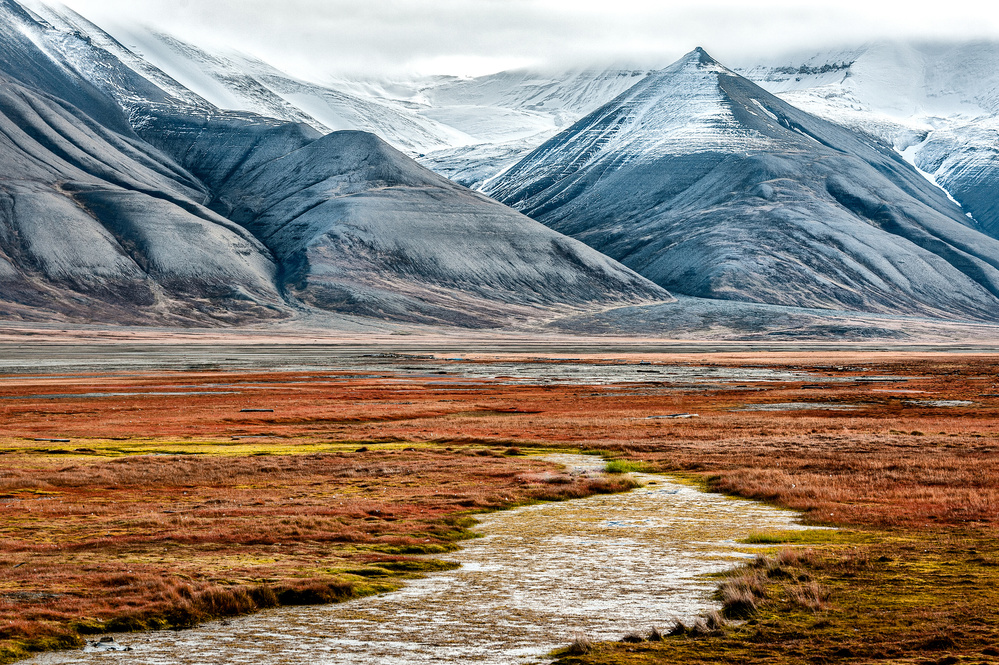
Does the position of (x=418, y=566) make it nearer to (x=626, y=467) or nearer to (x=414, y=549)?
(x=414, y=549)

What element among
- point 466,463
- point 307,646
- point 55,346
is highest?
point 307,646

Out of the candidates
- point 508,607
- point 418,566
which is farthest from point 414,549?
point 508,607

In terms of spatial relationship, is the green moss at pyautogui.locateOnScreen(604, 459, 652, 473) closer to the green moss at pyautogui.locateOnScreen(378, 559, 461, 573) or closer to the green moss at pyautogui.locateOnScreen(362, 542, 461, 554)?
the green moss at pyautogui.locateOnScreen(362, 542, 461, 554)

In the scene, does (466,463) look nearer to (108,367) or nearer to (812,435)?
(812,435)

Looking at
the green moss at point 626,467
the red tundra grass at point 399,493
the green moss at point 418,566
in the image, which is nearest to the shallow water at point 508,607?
the green moss at point 418,566

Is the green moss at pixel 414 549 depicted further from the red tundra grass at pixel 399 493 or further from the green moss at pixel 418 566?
the green moss at pixel 418 566

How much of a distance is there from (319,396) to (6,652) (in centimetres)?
6547

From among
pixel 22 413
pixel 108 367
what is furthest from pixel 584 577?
pixel 108 367

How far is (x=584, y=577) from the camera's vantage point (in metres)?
18.8

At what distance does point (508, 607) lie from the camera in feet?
54.3

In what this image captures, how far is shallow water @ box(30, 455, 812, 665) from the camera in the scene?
14.1m

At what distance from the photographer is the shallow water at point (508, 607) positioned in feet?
46.4

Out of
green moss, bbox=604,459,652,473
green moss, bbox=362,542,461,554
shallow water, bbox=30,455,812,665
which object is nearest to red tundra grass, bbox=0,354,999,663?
green moss, bbox=362,542,461,554

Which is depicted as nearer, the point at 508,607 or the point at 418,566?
the point at 508,607
